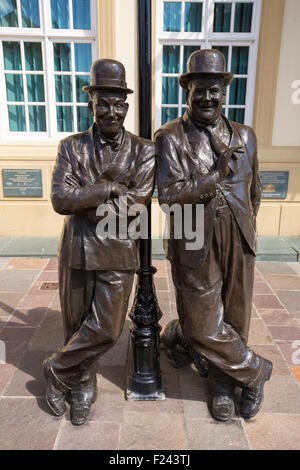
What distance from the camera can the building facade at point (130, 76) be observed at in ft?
20.4

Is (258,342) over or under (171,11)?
under

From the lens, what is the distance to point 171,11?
248 inches

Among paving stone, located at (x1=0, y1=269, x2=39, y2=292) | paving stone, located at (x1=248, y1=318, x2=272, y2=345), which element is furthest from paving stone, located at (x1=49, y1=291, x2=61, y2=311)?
paving stone, located at (x1=248, y1=318, x2=272, y2=345)

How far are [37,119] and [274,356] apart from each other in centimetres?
551

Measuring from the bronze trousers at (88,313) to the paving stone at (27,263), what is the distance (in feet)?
10.6

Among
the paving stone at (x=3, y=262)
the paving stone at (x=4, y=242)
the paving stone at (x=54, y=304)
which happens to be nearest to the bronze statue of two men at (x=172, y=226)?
the paving stone at (x=54, y=304)

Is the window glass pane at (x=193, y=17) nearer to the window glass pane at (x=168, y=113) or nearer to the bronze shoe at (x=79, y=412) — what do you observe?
the window glass pane at (x=168, y=113)

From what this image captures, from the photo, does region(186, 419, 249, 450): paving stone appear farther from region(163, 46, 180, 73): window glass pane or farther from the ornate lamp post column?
region(163, 46, 180, 73): window glass pane

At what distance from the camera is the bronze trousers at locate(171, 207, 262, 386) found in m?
2.54

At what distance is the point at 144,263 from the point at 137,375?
0.83 meters

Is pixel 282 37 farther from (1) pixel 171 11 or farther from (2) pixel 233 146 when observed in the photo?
(2) pixel 233 146

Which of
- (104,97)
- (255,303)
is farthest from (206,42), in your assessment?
(104,97)

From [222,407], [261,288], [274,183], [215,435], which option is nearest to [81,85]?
[274,183]

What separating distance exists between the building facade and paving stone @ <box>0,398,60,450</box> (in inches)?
169
